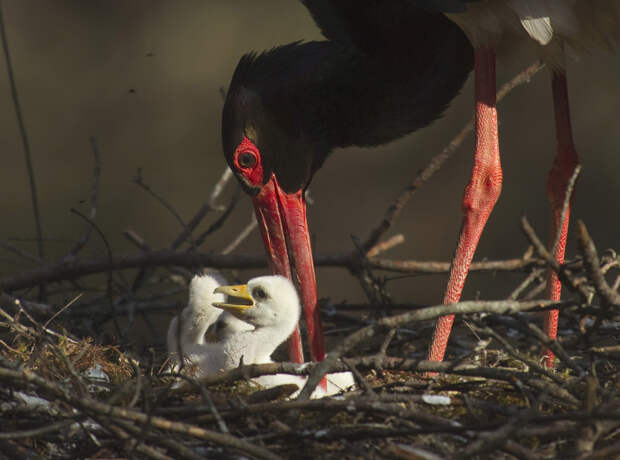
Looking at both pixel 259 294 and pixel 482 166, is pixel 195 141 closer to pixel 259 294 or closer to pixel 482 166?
pixel 482 166

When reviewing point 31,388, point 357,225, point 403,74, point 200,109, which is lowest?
point 357,225

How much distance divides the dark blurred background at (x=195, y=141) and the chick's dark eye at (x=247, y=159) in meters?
3.65

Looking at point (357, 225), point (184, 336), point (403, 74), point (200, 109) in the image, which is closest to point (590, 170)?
point (357, 225)

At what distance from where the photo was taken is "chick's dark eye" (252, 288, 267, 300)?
3.07 m

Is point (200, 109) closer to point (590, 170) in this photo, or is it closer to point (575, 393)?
point (590, 170)

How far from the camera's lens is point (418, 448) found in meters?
2.29

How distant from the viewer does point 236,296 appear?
3068 mm

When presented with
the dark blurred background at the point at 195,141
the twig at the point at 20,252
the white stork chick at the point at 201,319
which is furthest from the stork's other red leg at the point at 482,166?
the dark blurred background at the point at 195,141

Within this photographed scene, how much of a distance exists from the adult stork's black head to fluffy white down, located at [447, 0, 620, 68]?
18cm

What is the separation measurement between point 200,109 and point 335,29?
178 inches

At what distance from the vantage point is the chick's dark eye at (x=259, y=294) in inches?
121

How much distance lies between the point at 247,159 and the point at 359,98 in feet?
1.36

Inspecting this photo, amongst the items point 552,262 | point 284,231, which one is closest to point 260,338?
point 284,231

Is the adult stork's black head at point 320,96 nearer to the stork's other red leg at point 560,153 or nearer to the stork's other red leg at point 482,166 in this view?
the stork's other red leg at point 482,166
